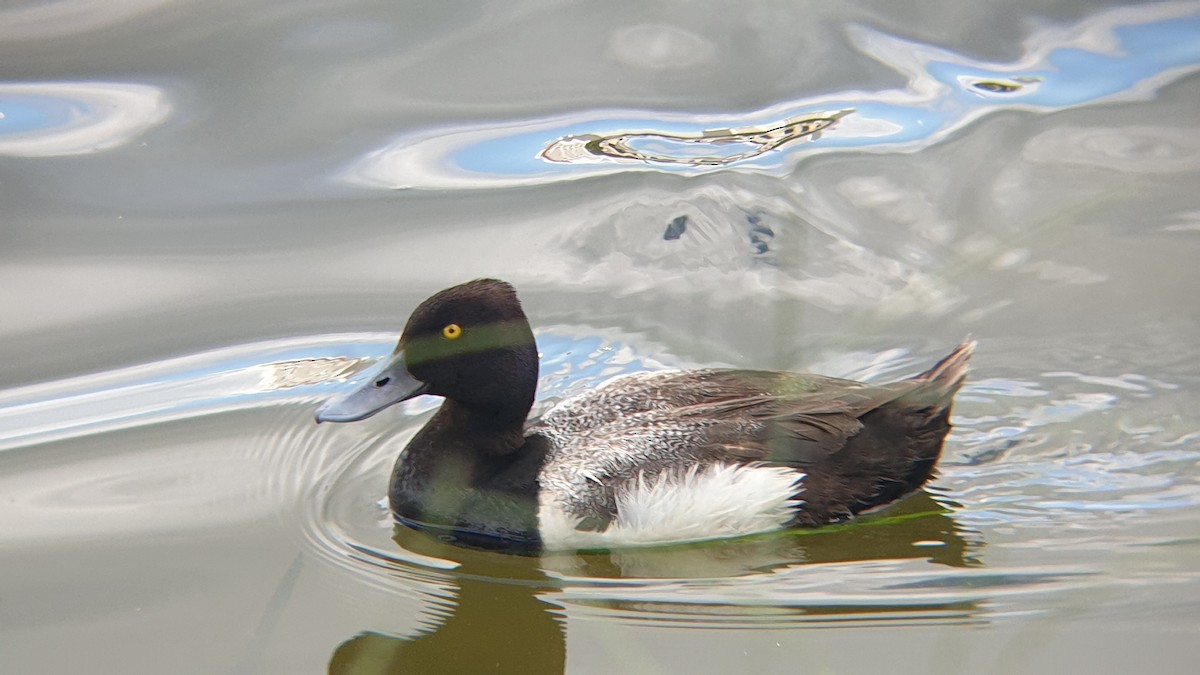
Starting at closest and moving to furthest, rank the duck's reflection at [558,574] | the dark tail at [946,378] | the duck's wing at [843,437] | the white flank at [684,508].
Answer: the duck's reflection at [558,574], the white flank at [684,508], the duck's wing at [843,437], the dark tail at [946,378]

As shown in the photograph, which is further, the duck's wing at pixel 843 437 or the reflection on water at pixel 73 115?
the reflection on water at pixel 73 115

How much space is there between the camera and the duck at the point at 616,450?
16.4ft

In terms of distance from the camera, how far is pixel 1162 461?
549 cm

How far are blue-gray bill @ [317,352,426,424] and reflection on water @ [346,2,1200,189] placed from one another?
2.33 metres

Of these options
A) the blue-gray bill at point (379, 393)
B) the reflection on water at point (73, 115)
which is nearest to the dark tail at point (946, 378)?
the blue-gray bill at point (379, 393)

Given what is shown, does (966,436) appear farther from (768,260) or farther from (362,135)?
(362,135)

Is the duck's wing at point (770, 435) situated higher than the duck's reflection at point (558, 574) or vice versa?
the duck's wing at point (770, 435)

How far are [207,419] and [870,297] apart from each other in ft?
10.2

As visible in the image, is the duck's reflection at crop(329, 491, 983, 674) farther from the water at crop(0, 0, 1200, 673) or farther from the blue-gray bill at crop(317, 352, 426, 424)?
the blue-gray bill at crop(317, 352, 426, 424)

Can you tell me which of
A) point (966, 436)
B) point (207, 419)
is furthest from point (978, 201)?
point (207, 419)

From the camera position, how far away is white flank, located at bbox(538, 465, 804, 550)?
4.99m

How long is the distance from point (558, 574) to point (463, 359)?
0.86 m

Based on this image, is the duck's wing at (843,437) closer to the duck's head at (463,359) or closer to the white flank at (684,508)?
the white flank at (684,508)

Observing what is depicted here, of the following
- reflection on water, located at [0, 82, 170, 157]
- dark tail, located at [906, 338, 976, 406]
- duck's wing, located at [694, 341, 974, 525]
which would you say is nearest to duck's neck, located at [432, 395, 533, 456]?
duck's wing, located at [694, 341, 974, 525]
